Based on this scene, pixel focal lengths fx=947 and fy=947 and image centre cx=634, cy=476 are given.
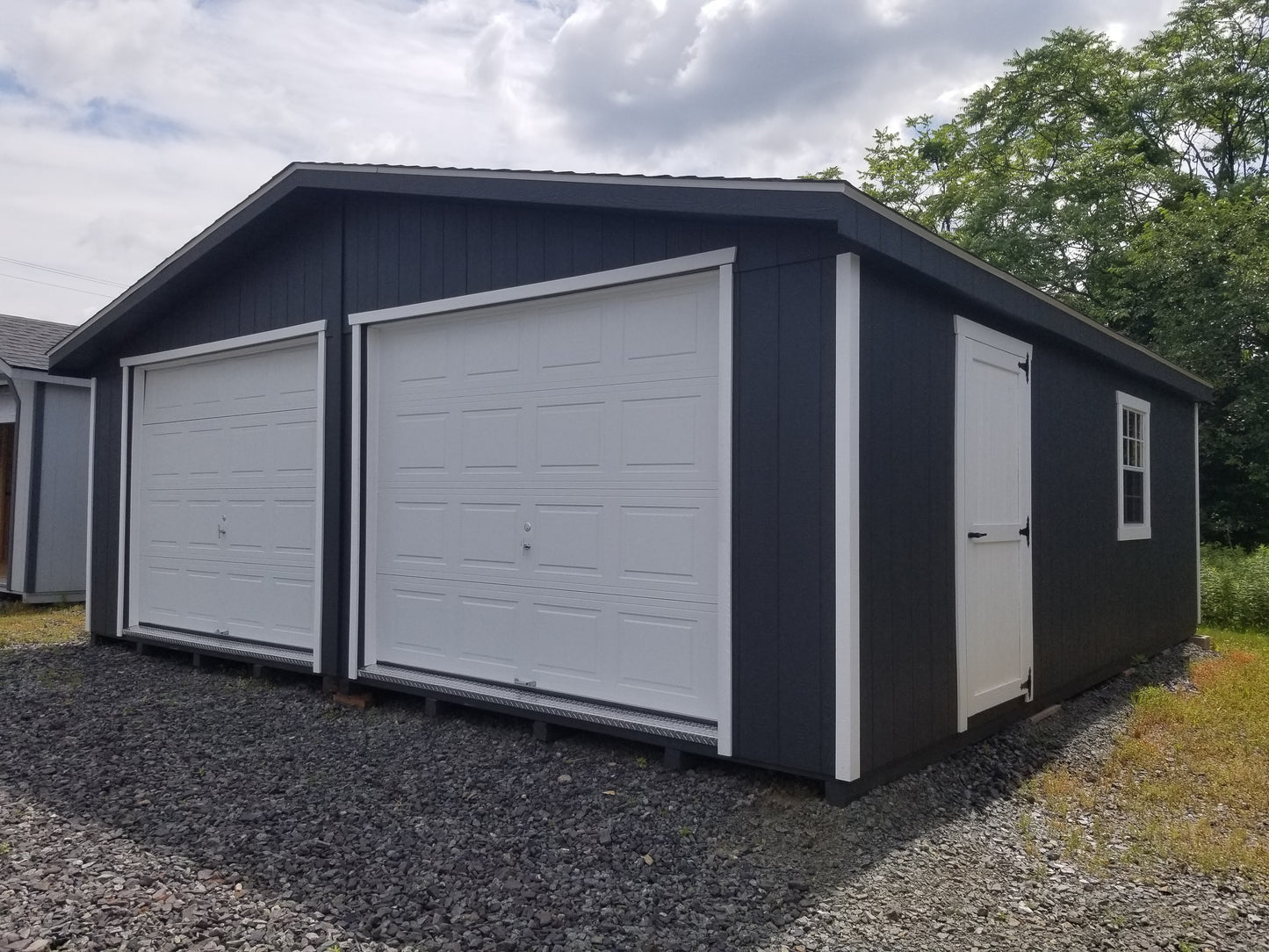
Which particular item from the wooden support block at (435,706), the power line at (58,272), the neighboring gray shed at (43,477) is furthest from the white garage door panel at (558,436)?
the power line at (58,272)

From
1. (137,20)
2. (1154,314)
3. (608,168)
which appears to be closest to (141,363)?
(137,20)

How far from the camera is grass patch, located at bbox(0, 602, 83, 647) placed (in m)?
8.05

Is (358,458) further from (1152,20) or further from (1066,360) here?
(1152,20)

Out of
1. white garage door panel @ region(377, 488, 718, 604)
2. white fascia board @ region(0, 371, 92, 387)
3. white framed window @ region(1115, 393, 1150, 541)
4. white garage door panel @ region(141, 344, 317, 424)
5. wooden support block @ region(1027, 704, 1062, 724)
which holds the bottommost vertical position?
wooden support block @ region(1027, 704, 1062, 724)

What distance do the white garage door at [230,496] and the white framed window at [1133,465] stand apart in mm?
5769

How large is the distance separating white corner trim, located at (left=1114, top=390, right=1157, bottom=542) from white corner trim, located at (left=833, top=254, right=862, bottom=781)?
4.04 meters

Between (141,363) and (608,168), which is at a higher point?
(608,168)

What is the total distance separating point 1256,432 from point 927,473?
12.3 m

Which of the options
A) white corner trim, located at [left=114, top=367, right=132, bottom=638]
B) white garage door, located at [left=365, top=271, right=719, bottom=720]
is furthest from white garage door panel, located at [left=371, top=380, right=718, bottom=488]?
white corner trim, located at [left=114, top=367, right=132, bottom=638]

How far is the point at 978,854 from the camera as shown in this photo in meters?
3.60

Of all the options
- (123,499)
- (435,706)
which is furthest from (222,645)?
(435,706)

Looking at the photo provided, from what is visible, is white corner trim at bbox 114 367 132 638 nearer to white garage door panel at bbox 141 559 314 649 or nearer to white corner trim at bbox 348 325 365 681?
white garage door panel at bbox 141 559 314 649

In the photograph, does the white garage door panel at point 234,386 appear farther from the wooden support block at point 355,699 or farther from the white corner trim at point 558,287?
the wooden support block at point 355,699

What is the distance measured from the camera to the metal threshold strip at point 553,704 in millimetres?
4332
